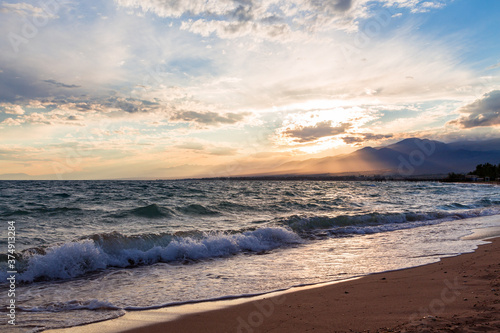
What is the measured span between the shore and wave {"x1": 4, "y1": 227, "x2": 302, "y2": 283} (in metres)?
4.44

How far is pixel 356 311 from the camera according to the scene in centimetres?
499

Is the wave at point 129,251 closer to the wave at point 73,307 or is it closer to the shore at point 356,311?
the wave at point 73,307

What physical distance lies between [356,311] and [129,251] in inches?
315

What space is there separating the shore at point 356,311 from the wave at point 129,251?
444cm

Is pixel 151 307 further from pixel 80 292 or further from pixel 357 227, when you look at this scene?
pixel 357 227

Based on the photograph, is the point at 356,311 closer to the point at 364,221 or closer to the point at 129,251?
the point at 129,251

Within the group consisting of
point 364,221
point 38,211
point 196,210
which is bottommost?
point 364,221

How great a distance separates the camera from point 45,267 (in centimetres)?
830

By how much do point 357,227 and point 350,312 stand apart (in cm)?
1199

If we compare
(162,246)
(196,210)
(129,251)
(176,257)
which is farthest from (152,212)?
(176,257)

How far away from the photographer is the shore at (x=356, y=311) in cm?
420

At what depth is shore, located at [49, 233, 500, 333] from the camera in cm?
420

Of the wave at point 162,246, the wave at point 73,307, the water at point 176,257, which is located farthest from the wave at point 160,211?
the wave at point 73,307

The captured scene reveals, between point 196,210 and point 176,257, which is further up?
point 196,210
